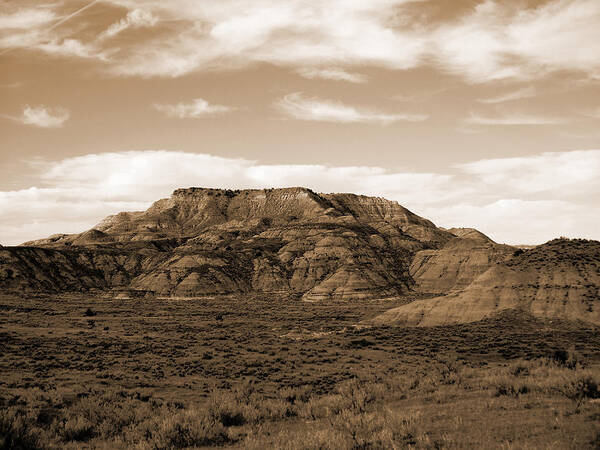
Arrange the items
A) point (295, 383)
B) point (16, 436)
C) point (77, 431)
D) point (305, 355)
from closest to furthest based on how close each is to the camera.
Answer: point (16, 436)
point (77, 431)
point (295, 383)
point (305, 355)

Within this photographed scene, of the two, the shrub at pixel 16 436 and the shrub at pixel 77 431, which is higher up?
the shrub at pixel 16 436

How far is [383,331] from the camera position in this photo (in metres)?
60.2

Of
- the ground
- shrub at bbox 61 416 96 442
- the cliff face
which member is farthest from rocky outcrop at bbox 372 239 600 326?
the cliff face

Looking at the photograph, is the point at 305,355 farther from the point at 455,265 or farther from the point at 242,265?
the point at 455,265

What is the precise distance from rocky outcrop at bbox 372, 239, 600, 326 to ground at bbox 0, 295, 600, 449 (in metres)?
2.59

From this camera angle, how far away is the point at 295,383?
32594 mm

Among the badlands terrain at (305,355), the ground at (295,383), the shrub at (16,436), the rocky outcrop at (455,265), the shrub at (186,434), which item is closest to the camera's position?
the ground at (295,383)

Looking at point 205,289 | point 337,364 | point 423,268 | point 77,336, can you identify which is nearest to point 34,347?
point 77,336

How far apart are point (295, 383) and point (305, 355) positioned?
515 inches

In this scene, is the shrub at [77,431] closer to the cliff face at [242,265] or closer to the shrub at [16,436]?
the shrub at [16,436]

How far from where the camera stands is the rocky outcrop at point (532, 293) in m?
57.6

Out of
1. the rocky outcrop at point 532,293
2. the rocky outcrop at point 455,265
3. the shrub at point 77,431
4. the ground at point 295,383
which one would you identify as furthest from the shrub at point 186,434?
the rocky outcrop at point 455,265

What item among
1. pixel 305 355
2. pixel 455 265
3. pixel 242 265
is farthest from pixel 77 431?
pixel 455 265

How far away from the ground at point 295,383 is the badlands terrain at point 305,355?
0.38ft
